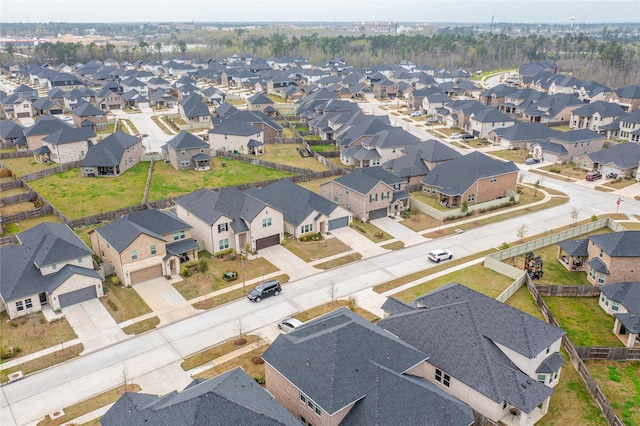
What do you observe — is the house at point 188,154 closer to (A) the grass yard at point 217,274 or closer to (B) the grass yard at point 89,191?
(B) the grass yard at point 89,191

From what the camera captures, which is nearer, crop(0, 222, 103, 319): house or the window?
the window

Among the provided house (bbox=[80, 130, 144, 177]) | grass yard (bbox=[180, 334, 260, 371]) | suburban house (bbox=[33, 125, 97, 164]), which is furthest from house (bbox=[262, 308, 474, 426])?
suburban house (bbox=[33, 125, 97, 164])

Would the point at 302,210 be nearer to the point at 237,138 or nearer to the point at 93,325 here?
the point at 93,325

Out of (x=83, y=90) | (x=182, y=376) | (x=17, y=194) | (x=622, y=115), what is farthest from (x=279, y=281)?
(x=83, y=90)

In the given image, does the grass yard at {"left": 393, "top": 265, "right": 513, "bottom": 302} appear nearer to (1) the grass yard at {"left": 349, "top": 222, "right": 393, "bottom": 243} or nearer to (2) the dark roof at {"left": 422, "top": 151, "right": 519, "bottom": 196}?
(1) the grass yard at {"left": 349, "top": 222, "right": 393, "bottom": 243}

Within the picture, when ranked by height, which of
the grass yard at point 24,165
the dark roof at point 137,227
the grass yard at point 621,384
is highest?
the dark roof at point 137,227

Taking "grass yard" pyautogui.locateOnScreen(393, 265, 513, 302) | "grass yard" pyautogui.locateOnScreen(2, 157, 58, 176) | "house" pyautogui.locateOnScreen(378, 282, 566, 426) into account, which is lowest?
"grass yard" pyautogui.locateOnScreen(393, 265, 513, 302)

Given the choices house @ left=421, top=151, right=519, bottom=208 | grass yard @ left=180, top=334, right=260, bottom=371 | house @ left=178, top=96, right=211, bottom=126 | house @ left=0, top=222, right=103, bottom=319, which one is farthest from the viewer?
house @ left=178, top=96, right=211, bottom=126

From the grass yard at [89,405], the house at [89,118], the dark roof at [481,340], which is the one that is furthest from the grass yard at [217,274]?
the house at [89,118]
